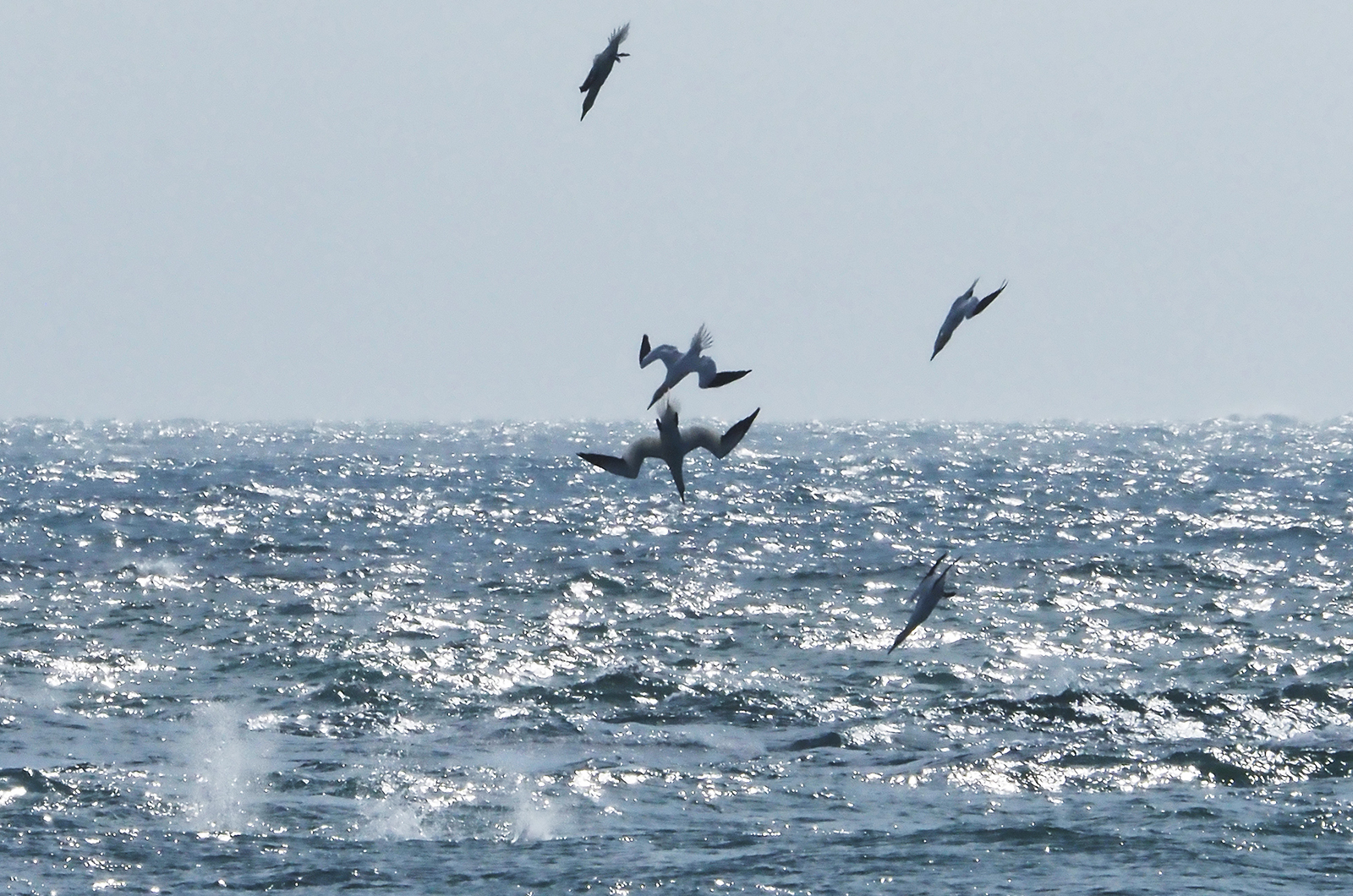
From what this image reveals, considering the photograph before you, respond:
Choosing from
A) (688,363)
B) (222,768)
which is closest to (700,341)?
(688,363)

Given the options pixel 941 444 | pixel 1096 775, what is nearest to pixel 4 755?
pixel 1096 775

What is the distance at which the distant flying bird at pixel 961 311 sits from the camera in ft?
44.9

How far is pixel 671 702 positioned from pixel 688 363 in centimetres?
1317

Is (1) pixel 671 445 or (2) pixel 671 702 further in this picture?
(2) pixel 671 702

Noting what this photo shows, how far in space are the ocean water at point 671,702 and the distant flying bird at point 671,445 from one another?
5.44 metres

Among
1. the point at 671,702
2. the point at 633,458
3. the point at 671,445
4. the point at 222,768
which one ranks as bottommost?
the point at 222,768

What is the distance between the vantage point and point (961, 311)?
549 inches

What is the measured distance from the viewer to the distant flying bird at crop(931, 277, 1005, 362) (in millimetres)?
13695

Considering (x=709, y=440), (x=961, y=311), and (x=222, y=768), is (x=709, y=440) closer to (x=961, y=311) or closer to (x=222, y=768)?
(x=961, y=311)

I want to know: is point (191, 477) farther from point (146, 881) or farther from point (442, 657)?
point (146, 881)

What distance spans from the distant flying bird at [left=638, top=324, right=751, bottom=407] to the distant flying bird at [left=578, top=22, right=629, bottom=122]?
235cm

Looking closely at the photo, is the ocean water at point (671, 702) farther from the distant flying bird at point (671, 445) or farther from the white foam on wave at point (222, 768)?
the distant flying bird at point (671, 445)

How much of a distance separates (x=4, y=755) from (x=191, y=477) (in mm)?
50576

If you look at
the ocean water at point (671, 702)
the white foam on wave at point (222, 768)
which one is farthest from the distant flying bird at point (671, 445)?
the white foam on wave at point (222, 768)
